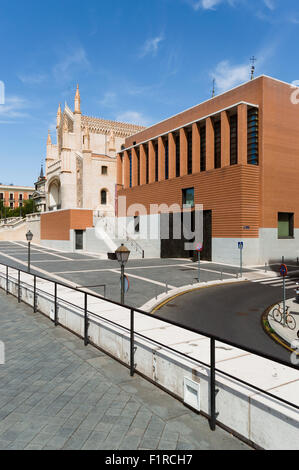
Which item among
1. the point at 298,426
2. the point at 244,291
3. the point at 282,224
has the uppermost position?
the point at 282,224

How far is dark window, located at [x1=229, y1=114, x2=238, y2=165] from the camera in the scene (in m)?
34.9

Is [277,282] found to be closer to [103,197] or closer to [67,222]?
[67,222]

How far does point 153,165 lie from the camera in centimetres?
4525

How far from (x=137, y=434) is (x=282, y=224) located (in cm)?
3394

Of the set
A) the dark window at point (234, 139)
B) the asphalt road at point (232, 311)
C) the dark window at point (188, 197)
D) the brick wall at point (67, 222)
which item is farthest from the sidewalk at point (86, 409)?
the brick wall at point (67, 222)

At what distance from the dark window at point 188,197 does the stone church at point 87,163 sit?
2017 cm

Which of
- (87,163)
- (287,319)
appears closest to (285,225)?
(287,319)

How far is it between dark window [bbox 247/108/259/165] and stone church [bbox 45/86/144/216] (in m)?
29.0

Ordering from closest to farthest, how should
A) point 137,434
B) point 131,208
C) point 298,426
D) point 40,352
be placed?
point 298,426 → point 137,434 → point 40,352 → point 131,208

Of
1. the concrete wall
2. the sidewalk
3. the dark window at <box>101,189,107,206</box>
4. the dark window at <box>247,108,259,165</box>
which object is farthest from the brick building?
the concrete wall

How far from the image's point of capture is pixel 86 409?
5520mm

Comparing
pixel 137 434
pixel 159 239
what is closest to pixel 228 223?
pixel 159 239

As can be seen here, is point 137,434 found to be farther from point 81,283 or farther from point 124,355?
point 81,283
